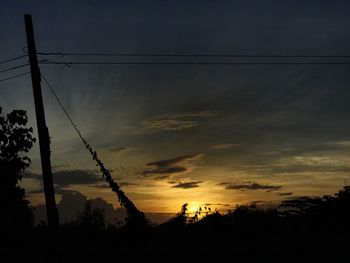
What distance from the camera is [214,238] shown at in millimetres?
13977

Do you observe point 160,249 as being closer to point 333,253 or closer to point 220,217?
point 220,217

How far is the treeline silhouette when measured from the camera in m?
12.7

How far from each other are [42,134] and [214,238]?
7.21 metres

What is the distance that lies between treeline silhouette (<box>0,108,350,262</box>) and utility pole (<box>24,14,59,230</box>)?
32.8 inches

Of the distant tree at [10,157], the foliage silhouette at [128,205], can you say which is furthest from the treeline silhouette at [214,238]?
the distant tree at [10,157]

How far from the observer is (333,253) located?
12312 mm

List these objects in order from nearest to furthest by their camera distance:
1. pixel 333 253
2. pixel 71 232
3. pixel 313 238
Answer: pixel 333 253, pixel 313 238, pixel 71 232

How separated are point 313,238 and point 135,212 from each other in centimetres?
645

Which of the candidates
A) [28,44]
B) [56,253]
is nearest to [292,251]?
[56,253]

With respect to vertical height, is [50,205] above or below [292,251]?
above

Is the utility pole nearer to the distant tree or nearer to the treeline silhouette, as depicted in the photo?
Answer: the treeline silhouette

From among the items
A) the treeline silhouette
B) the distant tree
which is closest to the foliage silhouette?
the treeline silhouette

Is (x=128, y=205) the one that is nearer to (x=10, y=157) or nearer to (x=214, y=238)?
(x=214, y=238)

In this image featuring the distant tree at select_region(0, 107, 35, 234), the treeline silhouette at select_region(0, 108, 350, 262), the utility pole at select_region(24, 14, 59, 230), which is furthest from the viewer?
the distant tree at select_region(0, 107, 35, 234)
